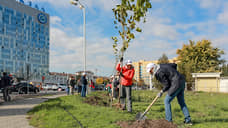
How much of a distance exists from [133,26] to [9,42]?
4067 inches

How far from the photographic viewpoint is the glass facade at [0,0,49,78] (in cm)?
9394

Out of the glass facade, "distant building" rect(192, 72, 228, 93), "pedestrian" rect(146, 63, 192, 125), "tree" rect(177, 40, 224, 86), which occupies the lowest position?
"distant building" rect(192, 72, 228, 93)

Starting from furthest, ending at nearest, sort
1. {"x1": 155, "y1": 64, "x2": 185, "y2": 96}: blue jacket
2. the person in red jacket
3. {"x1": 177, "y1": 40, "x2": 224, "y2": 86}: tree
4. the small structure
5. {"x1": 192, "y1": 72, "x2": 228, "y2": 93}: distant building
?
{"x1": 177, "y1": 40, "x2": 224, "y2": 86}: tree → the small structure → {"x1": 192, "y1": 72, "x2": 228, "y2": 93}: distant building → the person in red jacket → {"x1": 155, "y1": 64, "x2": 185, "y2": 96}: blue jacket

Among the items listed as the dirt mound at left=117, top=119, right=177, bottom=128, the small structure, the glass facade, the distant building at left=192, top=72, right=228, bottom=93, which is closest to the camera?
the dirt mound at left=117, top=119, right=177, bottom=128

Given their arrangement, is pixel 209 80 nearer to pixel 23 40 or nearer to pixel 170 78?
pixel 170 78

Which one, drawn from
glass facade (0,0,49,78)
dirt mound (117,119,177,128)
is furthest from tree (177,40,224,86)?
glass facade (0,0,49,78)

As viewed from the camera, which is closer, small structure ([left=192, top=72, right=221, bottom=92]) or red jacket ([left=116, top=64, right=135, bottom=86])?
red jacket ([left=116, top=64, right=135, bottom=86])

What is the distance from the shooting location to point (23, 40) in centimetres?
10381

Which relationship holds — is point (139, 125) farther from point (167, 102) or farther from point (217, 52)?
point (217, 52)

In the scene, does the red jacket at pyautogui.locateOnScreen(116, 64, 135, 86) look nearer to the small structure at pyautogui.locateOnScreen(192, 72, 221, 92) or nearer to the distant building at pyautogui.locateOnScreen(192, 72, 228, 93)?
the distant building at pyautogui.locateOnScreen(192, 72, 228, 93)

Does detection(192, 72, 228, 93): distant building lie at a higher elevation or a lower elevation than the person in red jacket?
lower

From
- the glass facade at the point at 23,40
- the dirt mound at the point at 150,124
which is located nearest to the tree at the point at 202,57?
the dirt mound at the point at 150,124

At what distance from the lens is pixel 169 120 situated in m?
5.02

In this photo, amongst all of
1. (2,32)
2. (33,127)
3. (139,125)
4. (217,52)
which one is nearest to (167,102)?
(139,125)
